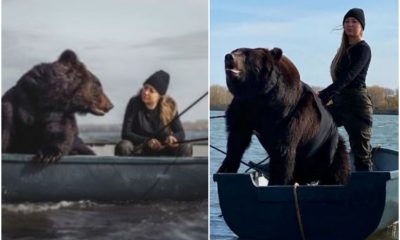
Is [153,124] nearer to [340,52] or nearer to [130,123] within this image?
[130,123]

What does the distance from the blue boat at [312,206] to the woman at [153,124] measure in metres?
0.31

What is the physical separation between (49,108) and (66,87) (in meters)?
0.14

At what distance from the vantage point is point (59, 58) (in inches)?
180

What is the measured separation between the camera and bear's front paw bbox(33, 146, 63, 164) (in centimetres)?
459

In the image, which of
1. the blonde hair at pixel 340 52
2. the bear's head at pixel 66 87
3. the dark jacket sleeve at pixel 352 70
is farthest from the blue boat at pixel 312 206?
the bear's head at pixel 66 87

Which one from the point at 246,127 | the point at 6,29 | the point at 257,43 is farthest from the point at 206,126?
the point at 6,29

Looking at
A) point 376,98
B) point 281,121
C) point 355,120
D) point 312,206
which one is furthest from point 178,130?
point 376,98

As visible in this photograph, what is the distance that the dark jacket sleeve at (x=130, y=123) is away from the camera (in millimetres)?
4648

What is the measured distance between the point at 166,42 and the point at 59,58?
1.80ft

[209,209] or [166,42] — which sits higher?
[166,42]

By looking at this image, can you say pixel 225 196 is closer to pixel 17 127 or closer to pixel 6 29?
pixel 17 127

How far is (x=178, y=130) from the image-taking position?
4.68m

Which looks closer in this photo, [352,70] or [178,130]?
[178,130]

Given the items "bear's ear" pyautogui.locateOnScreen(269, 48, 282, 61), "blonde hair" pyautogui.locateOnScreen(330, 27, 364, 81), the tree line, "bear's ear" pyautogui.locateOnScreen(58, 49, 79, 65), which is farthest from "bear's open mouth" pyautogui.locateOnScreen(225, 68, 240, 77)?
"bear's ear" pyautogui.locateOnScreen(58, 49, 79, 65)
